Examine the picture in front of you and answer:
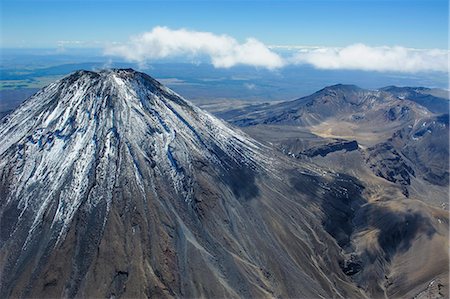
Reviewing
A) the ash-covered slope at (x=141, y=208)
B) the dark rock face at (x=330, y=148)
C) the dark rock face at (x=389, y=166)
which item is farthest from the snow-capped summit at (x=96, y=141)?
the dark rock face at (x=389, y=166)

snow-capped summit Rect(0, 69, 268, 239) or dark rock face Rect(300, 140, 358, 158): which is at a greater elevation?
snow-capped summit Rect(0, 69, 268, 239)

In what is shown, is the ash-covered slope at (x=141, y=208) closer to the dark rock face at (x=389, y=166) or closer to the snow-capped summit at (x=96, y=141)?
the snow-capped summit at (x=96, y=141)

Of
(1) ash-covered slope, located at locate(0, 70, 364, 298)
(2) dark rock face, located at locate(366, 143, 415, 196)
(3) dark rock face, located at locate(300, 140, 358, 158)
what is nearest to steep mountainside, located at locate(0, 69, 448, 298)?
(1) ash-covered slope, located at locate(0, 70, 364, 298)

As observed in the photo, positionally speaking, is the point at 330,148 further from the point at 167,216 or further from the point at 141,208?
the point at 141,208

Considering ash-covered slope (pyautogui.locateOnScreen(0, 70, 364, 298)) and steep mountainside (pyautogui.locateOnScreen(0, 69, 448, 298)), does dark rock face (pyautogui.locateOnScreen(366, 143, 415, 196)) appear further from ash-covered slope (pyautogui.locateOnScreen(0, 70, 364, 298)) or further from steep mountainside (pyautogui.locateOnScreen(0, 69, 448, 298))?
ash-covered slope (pyautogui.locateOnScreen(0, 70, 364, 298))

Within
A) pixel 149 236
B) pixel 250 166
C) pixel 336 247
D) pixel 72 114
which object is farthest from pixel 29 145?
pixel 336 247

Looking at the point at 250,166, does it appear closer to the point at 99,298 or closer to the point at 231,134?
the point at 231,134
